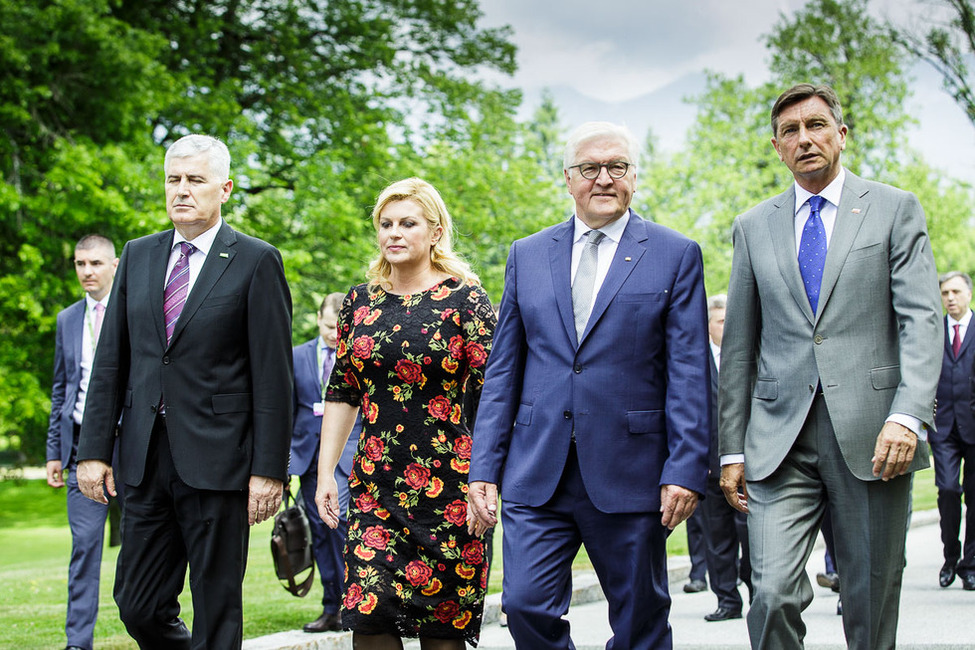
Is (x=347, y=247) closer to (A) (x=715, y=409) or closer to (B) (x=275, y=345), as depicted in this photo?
(A) (x=715, y=409)

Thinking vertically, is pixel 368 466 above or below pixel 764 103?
below

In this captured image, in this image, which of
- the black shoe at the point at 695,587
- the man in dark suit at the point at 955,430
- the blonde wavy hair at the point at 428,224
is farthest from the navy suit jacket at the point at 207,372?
the man in dark suit at the point at 955,430

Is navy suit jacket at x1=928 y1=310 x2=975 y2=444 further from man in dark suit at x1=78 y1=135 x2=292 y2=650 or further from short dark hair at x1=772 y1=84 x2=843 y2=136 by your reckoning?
man in dark suit at x1=78 y1=135 x2=292 y2=650

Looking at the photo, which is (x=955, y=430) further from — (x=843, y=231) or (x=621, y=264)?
(x=621, y=264)

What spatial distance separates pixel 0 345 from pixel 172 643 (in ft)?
51.1

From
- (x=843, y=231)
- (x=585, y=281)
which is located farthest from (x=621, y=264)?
(x=843, y=231)

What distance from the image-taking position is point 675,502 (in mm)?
4309

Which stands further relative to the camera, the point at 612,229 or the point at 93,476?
the point at 93,476

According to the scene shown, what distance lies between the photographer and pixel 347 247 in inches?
882

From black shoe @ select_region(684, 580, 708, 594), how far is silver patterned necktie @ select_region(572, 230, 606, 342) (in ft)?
22.4

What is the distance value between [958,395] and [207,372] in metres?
7.93

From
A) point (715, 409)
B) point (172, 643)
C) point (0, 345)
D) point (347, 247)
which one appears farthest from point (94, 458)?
point (347, 247)

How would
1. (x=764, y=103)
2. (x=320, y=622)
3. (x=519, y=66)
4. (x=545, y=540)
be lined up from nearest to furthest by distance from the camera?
(x=545, y=540)
(x=320, y=622)
(x=519, y=66)
(x=764, y=103)

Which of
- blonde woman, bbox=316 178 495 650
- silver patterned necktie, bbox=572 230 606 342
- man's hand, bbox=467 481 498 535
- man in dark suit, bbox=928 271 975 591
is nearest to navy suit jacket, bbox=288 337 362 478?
blonde woman, bbox=316 178 495 650
